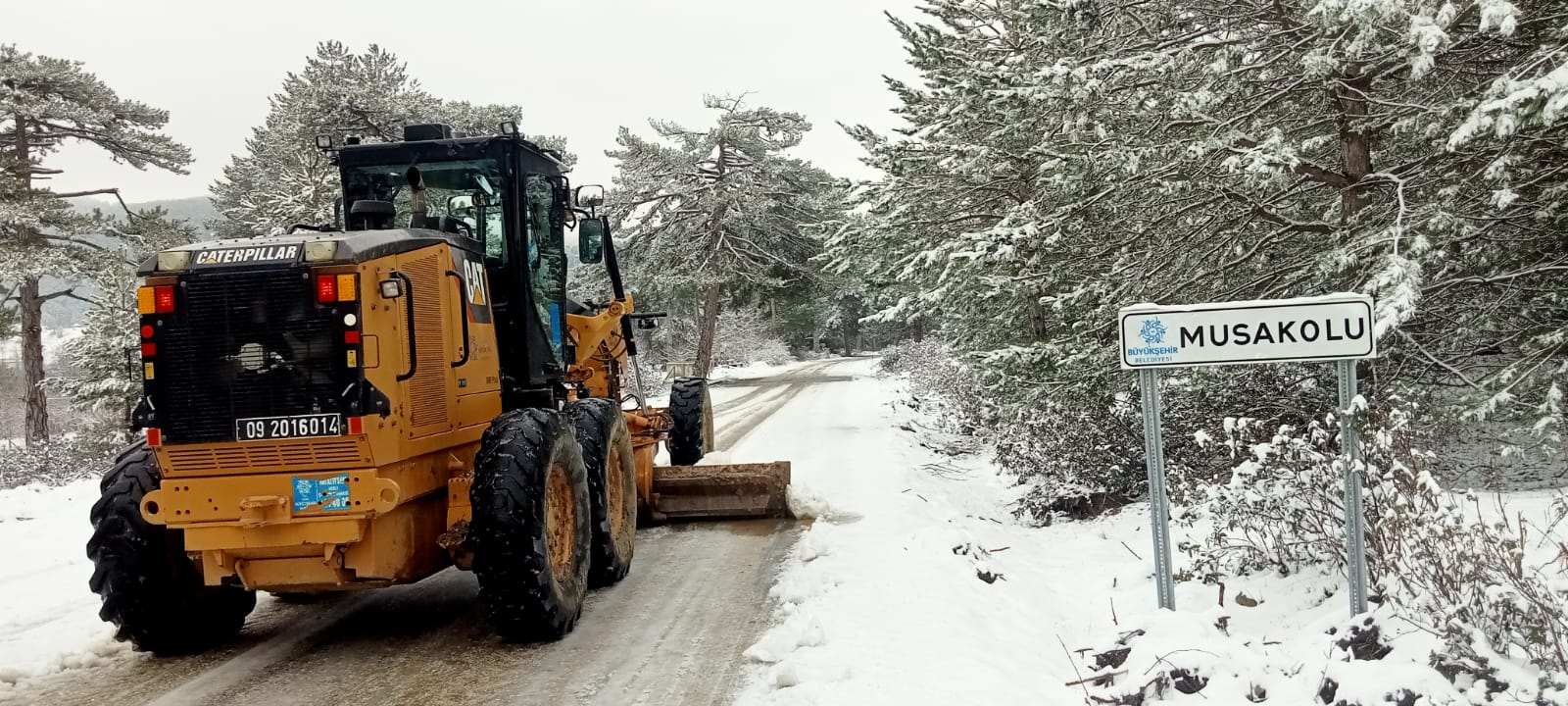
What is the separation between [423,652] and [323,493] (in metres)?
1.18

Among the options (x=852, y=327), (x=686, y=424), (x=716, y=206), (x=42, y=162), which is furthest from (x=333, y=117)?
(x=852, y=327)

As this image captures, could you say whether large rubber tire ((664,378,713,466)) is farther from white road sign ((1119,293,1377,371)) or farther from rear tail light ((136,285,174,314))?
white road sign ((1119,293,1377,371))

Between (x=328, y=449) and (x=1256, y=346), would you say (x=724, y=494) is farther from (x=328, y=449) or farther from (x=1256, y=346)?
(x=1256, y=346)

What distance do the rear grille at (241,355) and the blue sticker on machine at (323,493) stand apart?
0.35 m

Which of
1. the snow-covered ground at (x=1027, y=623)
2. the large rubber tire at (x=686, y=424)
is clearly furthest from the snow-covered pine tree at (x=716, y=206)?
the snow-covered ground at (x=1027, y=623)

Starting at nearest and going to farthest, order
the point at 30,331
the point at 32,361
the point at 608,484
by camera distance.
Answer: the point at 608,484 < the point at 30,331 < the point at 32,361

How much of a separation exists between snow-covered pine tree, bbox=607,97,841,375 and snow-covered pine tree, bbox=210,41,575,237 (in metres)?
3.19

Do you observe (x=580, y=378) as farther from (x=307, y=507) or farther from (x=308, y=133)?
(x=308, y=133)

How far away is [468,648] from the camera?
5527mm

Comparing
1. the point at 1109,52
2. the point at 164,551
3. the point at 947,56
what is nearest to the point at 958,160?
the point at 947,56

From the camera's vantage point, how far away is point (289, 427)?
4.88 m

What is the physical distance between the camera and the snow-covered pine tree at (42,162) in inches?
781

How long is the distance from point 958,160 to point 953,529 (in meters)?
6.15

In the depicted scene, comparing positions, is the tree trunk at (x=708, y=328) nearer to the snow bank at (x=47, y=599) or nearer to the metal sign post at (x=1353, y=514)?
the snow bank at (x=47, y=599)
